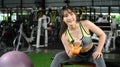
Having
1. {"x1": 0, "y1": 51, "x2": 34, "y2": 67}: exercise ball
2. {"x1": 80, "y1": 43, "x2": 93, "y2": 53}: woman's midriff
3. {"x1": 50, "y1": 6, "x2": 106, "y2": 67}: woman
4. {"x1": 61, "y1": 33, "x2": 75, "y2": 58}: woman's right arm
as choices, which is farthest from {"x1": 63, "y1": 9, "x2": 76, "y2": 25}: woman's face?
{"x1": 0, "y1": 51, "x2": 34, "y2": 67}: exercise ball

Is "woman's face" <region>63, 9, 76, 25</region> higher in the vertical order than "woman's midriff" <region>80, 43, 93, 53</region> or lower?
higher

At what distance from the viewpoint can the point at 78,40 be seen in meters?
2.86

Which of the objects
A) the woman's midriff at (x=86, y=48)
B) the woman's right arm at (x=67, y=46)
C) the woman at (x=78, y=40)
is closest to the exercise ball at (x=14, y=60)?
the woman at (x=78, y=40)

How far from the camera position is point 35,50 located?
9.46m

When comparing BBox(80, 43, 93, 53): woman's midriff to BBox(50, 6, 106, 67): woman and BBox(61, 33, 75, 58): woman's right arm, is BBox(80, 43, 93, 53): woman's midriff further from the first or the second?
BBox(61, 33, 75, 58): woman's right arm

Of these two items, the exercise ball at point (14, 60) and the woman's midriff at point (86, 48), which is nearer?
the woman's midriff at point (86, 48)

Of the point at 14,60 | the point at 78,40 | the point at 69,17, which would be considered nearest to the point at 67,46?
the point at 78,40

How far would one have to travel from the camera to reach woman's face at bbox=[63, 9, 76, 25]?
2.83 metres

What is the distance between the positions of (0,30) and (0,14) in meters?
3.25

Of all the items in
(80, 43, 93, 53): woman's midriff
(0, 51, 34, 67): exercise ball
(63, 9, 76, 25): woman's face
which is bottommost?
(0, 51, 34, 67): exercise ball

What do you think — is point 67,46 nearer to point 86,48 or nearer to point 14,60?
point 86,48

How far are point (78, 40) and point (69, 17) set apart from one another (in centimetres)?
24

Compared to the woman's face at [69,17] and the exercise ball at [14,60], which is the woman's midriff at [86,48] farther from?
the exercise ball at [14,60]

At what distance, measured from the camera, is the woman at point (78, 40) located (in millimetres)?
2850
